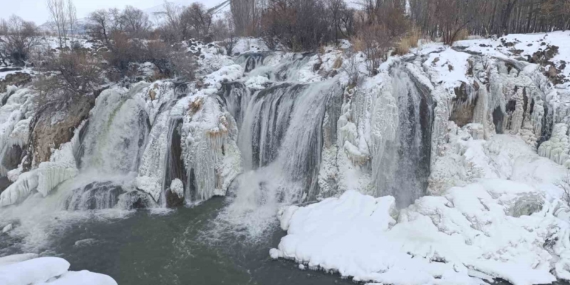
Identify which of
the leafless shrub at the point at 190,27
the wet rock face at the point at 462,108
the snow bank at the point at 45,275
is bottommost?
the snow bank at the point at 45,275

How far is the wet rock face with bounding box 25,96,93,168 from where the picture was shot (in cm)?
1394

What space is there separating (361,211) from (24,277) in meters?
8.02

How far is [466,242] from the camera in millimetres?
8836

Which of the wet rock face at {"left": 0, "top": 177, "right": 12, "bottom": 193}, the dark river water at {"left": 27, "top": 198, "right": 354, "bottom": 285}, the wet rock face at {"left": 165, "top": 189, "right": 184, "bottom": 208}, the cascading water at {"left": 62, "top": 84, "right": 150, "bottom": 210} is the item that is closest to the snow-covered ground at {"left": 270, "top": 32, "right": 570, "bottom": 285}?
the dark river water at {"left": 27, "top": 198, "right": 354, "bottom": 285}

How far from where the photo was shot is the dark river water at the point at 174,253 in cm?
866

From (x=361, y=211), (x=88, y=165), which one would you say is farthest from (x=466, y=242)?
(x=88, y=165)

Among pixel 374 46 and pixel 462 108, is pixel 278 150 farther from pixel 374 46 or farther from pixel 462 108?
pixel 462 108

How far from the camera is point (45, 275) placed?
168 inches

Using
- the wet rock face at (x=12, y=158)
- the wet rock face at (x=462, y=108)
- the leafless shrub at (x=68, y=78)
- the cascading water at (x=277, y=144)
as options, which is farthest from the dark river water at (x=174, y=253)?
the leafless shrub at (x=68, y=78)

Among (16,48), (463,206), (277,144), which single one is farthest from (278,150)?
(16,48)

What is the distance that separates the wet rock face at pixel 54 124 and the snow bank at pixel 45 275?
1109cm

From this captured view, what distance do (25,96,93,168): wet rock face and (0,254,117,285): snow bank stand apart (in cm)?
1109

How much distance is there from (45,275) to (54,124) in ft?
39.5

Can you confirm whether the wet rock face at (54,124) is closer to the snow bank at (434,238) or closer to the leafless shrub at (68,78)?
the leafless shrub at (68,78)
